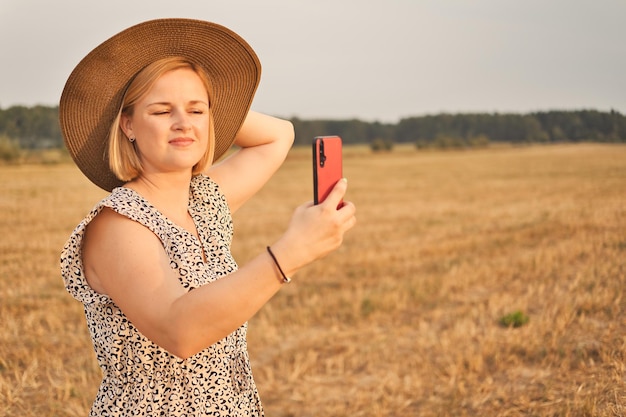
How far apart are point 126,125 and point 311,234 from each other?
35.1 inches

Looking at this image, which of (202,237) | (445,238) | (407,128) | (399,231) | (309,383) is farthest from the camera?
(407,128)

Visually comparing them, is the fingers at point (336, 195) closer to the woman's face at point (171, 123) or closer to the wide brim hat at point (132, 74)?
the woman's face at point (171, 123)

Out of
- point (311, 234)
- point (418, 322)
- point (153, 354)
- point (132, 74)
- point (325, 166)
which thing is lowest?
point (418, 322)

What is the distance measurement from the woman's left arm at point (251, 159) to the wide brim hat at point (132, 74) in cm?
19

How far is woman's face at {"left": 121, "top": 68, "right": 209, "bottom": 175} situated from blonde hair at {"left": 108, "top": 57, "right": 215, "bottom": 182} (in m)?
0.02

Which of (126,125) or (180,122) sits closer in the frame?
(180,122)

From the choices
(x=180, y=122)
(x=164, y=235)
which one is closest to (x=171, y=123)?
(x=180, y=122)

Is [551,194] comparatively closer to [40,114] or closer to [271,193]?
[271,193]

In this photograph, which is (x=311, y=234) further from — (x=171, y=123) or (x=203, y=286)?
(x=171, y=123)

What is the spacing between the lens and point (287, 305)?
757cm

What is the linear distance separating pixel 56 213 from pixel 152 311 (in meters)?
14.7

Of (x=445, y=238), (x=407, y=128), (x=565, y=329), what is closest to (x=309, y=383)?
(x=565, y=329)

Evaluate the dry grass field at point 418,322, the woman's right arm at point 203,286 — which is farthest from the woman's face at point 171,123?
the dry grass field at point 418,322

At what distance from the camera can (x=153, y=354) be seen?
6.83 ft
